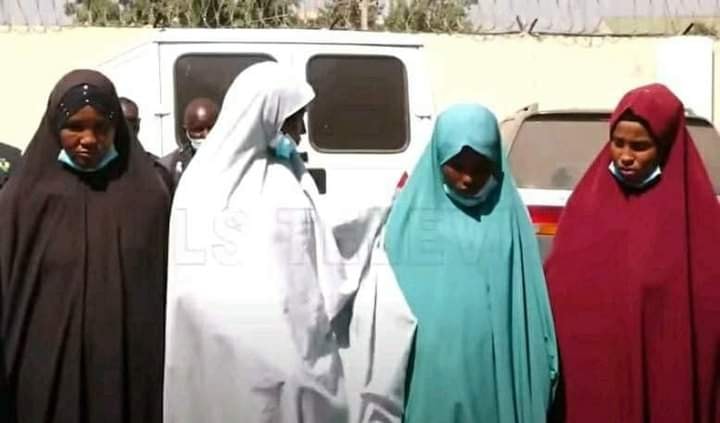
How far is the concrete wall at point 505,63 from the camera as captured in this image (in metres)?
11.9

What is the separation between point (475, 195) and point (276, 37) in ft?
13.9

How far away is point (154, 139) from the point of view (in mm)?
8078

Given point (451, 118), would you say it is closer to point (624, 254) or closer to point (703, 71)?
point (624, 254)

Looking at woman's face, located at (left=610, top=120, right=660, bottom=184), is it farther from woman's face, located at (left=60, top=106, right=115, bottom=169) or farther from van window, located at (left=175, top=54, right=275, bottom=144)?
van window, located at (left=175, top=54, right=275, bottom=144)

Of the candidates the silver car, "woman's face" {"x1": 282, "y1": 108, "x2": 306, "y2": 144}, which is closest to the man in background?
the silver car

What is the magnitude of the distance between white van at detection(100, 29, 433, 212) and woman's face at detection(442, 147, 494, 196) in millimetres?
3696

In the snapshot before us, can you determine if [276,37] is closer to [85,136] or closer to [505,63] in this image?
[85,136]

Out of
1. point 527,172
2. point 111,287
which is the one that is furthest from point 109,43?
point 111,287

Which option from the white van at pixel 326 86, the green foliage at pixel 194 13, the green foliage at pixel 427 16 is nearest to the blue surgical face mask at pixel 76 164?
the white van at pixel 326 86

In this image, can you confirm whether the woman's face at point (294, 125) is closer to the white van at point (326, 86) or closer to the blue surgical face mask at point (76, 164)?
the blue surgical face mask at point (76, 164)

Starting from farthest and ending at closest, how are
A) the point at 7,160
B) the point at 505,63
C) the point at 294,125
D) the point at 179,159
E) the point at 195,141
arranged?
the point at 505,63
the point at 195,141
the point at 7,160
the point at 179,159
the point at 294,125

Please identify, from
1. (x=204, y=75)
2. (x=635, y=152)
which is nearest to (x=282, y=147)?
(x=635, y=152)

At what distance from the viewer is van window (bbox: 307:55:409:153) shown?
8320 mm

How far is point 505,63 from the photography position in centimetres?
1279
